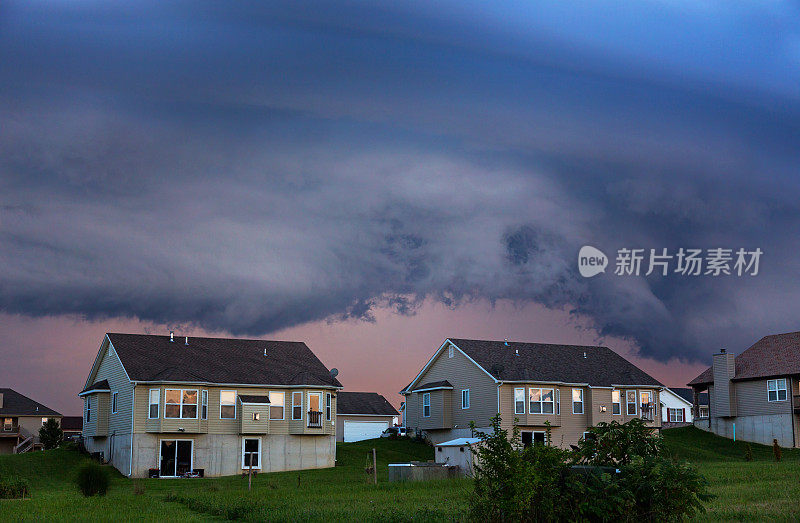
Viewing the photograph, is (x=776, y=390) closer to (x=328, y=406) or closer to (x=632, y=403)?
(x=632, y=403)

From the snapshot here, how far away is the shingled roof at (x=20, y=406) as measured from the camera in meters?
82.6

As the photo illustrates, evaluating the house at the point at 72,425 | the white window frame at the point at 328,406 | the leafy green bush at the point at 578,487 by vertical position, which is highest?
the white window frame at the point at 328,406

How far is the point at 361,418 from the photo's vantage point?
8819 cm

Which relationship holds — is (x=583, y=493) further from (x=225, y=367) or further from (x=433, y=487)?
(x=225, y=367)

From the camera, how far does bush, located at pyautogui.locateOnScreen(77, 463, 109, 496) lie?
30.8 metres

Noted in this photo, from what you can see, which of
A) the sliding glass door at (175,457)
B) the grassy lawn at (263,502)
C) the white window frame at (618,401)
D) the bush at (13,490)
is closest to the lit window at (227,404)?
the sliding glass door at (175,457)

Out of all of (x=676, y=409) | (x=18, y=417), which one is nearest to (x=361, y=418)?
(x=18, y=417)

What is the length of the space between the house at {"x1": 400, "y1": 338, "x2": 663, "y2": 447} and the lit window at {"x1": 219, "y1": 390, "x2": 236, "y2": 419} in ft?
A: 48.5

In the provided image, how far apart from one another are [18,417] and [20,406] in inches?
61.5

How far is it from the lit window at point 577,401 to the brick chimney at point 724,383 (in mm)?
13567

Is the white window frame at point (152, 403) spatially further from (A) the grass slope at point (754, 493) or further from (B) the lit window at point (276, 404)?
(A) the grass slope at point (754, 493)

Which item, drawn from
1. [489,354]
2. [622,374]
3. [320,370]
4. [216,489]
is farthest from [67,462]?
[622,374]

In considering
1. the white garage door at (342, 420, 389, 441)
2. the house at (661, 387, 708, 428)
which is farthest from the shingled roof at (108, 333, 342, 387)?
the house at (661, 387, 708, 428)

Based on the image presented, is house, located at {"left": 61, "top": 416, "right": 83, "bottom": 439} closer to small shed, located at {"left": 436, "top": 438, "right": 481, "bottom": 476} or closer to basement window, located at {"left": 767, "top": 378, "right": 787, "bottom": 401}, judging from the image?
small shed, located at {"left": 436, "top": 438, "right": 481, "bottom": 476}
